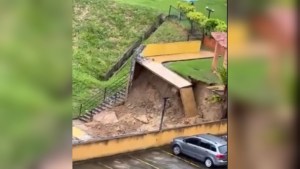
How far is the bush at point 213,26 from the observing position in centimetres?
177

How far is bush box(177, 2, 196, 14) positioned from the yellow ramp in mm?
112

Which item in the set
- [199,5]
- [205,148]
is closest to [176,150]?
[205,148]

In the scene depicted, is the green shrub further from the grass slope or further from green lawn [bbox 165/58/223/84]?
the grass slope

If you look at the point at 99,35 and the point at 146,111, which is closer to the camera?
the point at 99,35

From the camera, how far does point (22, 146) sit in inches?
50.6

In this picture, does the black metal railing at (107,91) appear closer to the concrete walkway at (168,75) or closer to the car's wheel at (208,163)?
the concrete walkway at (168,75)

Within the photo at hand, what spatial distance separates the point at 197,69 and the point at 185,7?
22cm

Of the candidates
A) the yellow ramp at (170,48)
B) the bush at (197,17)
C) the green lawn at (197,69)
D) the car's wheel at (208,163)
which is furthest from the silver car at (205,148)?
the bush at (197,17)

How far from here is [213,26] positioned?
5.95 ft

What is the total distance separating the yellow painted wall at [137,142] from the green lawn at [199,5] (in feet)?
1.21

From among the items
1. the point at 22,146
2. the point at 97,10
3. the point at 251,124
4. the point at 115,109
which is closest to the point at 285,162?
the point at 251,124

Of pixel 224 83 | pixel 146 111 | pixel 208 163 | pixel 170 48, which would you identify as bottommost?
pixel 208 163

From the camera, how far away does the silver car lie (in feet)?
5.93

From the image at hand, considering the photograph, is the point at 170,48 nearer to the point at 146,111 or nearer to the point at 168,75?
the point at 168,75
